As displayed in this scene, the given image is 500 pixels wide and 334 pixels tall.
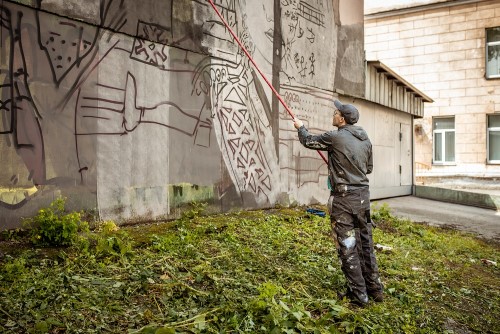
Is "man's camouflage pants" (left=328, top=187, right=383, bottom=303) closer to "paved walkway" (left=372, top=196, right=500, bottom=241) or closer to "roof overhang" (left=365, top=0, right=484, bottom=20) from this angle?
"paved walkway" (left=372, top=196, right=500, bottom=241)

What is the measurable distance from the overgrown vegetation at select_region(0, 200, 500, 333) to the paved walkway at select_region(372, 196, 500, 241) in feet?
9.19

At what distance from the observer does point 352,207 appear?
438cm

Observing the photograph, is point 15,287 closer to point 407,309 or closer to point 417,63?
point 407,309

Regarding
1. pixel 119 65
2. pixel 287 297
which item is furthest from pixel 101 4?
pixel 287 297

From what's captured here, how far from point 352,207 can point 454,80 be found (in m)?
16.5

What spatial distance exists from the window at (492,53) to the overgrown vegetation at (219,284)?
13937mm

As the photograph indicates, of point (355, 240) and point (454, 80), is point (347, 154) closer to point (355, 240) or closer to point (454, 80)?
point (355, 240)

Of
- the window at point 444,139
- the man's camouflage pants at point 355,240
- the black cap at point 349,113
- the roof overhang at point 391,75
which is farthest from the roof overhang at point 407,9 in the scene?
the man's camouflage pants at point 355,240

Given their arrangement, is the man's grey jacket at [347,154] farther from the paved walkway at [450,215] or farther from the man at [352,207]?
the paved walkway at [450,215]

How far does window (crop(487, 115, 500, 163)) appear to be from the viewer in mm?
17672

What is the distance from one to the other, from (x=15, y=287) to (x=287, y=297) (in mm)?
2386

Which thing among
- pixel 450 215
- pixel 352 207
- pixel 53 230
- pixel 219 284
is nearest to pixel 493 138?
pixel 450 215

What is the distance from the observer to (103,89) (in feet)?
18.1

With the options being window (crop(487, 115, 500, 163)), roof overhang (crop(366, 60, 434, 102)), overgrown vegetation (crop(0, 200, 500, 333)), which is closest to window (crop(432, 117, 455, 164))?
window (crop(487, 115, 500, 163))
